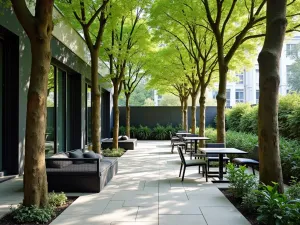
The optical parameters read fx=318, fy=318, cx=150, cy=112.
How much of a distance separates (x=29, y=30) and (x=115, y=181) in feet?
14.9

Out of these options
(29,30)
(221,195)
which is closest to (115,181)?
(221,195)

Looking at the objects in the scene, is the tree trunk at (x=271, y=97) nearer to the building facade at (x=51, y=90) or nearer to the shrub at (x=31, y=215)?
the shrub at (x=31, y=215)

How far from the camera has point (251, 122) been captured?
661 inches

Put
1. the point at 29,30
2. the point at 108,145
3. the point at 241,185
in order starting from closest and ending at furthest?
the point at 29,30 → the point at 241,185 → the point at 108,145

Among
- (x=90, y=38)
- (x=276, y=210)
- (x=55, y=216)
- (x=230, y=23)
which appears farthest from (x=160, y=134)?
(x=276, y=210)

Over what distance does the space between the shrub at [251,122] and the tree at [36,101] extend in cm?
1214

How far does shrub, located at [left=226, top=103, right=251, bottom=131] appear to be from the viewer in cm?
1972

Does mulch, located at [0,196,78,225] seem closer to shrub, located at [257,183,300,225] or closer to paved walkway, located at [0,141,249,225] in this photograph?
paved walkway, located at [0,141,249,225]

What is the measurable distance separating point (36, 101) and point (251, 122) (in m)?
13.8

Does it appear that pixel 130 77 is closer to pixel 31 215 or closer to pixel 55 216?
pixel 55 216

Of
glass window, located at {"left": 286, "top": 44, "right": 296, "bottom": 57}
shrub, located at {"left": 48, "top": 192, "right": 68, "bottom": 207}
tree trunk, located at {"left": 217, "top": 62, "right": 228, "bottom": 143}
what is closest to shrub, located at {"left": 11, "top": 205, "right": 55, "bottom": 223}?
shrub, located at {"left": 48, "top": 192, "right": 68, "bottom": 207}

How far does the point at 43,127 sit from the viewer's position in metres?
5.11

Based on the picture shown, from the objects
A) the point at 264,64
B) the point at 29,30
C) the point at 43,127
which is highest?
the point at 29,30

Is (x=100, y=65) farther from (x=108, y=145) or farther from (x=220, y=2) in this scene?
(x=220, y=2)
